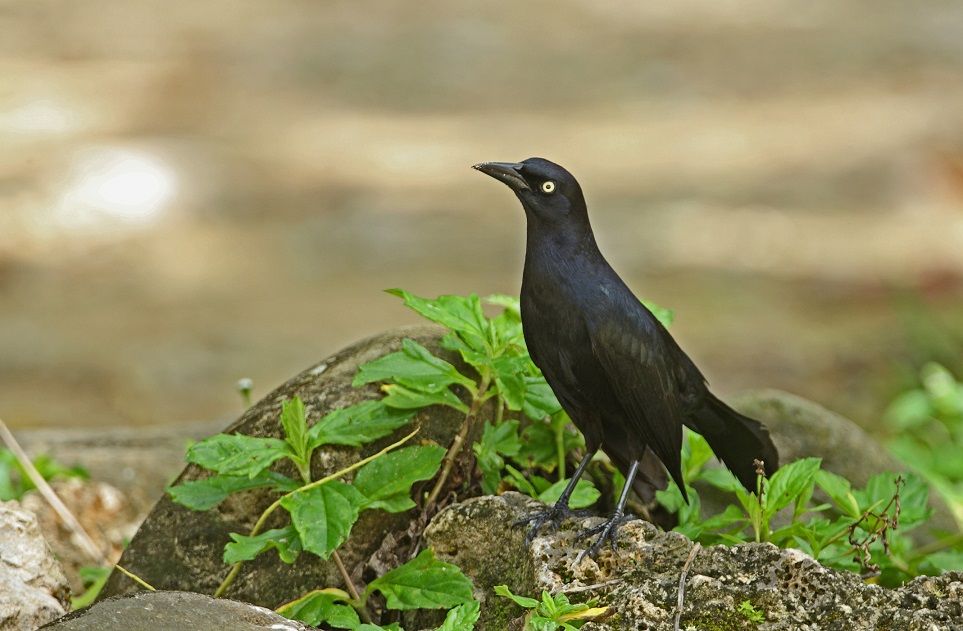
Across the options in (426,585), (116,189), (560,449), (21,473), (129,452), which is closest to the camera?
(426,585)

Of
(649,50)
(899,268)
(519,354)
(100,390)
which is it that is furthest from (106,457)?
(649,50)

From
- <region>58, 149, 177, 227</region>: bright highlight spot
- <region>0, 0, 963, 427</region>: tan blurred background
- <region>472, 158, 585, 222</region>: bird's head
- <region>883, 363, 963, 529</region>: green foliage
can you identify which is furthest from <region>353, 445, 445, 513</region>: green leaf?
<region>58, 149, 177, 227</region>: bright highlight spot

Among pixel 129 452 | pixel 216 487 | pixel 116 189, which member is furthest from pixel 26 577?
pixel 116 189

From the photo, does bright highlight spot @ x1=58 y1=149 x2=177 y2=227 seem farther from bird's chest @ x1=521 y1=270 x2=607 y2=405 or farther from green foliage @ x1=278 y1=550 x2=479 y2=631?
green foliage @ x1=278 y1=550 x2=479 y2=631

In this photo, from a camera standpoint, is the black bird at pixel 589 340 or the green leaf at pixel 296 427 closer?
the green leaf at pixel 296 427

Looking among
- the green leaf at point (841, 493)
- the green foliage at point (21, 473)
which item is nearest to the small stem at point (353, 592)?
the green leaf at point (841, 493)

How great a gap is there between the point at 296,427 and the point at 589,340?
83 centimetres

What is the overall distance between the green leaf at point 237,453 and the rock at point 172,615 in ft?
1.65

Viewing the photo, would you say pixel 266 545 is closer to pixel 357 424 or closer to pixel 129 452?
pixel 357 424

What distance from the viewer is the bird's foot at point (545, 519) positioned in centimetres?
336

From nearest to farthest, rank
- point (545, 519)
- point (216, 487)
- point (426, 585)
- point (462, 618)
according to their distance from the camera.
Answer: point (462, 618)
point (426, 585)
point (545, 519)
point (216, 487)

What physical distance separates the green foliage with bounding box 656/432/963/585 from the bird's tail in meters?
0.12

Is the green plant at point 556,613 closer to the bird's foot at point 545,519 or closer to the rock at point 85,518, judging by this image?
the bird's foot at point 545,519

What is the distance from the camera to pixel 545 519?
135 inches
